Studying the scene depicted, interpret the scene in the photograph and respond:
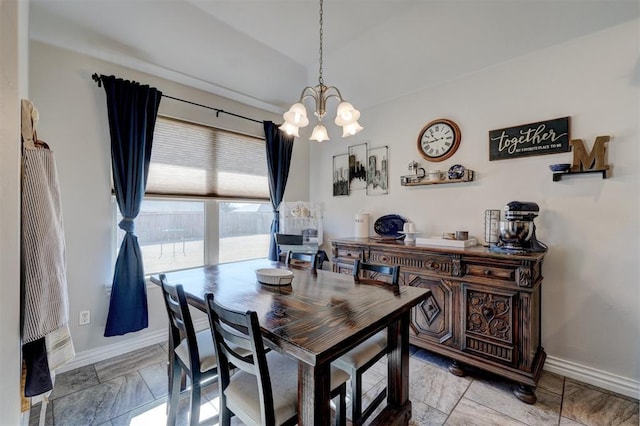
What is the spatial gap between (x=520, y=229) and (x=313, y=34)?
253 centimetres

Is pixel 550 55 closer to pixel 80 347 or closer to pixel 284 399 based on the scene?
pixel 284 399

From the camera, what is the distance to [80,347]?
2322 millimetres

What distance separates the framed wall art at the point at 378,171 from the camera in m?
3.32

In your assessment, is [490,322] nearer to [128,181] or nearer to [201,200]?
[201,200]

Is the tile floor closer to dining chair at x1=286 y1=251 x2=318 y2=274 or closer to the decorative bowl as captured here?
dining chair at x1=286 y1=251 x2=318 y2=274

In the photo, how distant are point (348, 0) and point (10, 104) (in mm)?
2341

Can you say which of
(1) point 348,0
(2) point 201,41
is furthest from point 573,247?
(2) point 201,41

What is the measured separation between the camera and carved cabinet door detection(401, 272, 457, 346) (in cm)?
227

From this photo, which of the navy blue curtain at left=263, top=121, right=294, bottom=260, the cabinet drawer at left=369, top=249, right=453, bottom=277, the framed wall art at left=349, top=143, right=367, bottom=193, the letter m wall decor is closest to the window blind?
the navy blue curtain at left=263, top=121, right=294, bottom=260

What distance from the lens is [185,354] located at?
5.07ft

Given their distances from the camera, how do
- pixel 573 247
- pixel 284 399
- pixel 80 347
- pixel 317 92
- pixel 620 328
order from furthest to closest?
pixel 80 347 < pixel 573 247 < pixel 620 328 < pixel 317 92 < pixel 284 399

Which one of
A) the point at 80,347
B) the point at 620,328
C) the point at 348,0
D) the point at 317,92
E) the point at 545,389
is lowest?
the point at 545,389

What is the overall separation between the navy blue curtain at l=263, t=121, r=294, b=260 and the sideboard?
1.76 meters

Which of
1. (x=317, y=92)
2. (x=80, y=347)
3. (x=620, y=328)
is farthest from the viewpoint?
(x=80, y=347)
